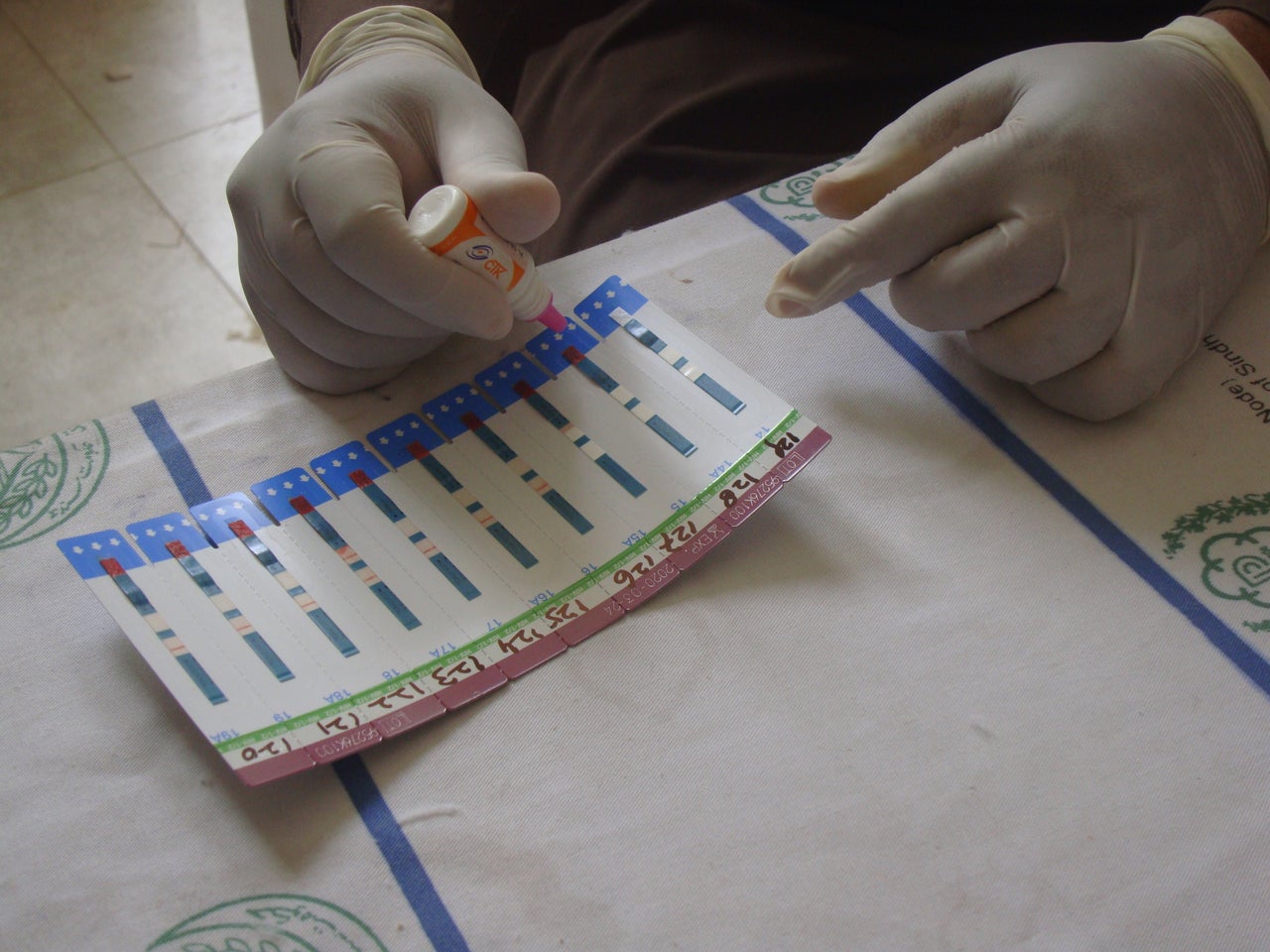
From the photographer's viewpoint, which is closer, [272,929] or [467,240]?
[272,929]

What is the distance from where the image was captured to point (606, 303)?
57cm

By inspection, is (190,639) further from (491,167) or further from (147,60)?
(147,60)

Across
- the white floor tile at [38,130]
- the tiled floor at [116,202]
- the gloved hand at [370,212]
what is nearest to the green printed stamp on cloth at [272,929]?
the gloved hand at [370,212]

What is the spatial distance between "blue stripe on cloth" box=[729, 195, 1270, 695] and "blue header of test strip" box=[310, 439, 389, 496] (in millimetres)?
274

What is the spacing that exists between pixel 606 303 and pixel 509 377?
7 centimetres

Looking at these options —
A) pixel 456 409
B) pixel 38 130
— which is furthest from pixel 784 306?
pixel 38 130

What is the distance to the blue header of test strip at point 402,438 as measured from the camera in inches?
20.5

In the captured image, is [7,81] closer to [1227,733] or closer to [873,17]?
[873,17]

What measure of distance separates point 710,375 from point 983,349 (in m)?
0.14

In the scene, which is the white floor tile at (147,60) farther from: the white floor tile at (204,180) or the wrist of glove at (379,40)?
the wrist of glove at (379,40)

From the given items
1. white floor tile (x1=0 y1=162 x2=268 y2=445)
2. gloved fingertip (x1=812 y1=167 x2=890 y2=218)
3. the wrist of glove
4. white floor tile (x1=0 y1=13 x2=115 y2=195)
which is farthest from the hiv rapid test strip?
white floor tile (x1=0 y1=13 x2=115 y2=195)

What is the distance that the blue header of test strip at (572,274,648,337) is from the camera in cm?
56

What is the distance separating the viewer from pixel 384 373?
1.83ft

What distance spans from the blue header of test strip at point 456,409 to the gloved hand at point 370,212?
0.03 m
